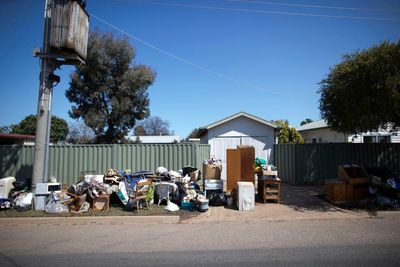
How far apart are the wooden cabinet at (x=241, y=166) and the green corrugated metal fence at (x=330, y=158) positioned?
505 centimetres

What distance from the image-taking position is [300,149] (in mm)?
14508

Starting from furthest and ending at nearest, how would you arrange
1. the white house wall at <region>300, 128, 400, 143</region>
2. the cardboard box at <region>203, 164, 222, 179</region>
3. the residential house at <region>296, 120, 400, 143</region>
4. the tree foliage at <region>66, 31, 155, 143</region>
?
the tree foliage at <region>66, 31, 155, 143</region>, the white house wall at <region>300, 128, 400, 143</region>, the residential house at <region>296, 120, 400, 143</region>, the cardboard box at <region>203, 164, 222, 179</region>

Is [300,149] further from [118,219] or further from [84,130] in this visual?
[84,130]

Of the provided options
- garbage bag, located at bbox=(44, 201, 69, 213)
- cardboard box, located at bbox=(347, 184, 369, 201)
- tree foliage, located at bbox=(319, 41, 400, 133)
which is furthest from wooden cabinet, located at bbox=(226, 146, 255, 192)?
garbage bag, located at bbox=(44, 201, 69, 213)

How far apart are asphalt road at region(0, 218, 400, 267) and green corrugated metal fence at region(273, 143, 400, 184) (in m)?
6.50

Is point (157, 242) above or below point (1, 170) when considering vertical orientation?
below

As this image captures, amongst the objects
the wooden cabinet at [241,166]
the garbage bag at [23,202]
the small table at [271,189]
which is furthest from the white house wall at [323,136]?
the garbage bag at [23,202]

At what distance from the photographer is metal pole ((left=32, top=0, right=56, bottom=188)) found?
396 inches

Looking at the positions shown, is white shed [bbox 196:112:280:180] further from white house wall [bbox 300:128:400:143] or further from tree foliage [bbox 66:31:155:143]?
tree foliage [bbox 66:31:155:143]

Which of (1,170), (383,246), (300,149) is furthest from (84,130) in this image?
(383,246)

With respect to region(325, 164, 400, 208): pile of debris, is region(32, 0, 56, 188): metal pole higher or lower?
higher

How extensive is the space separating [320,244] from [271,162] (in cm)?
1147

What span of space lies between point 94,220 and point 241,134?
11.1 meters

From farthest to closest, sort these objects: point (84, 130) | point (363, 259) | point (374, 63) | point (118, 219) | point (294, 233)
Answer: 1. point (84, 130)
2. point (374, 63)
3. point (118, 219)
4. point (294, 233)
5. point (363, 259)
